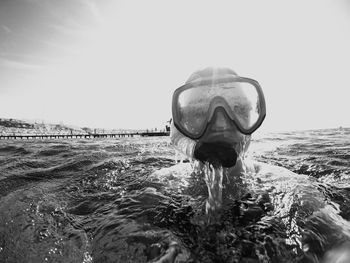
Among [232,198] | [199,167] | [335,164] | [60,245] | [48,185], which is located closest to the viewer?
[60,245]

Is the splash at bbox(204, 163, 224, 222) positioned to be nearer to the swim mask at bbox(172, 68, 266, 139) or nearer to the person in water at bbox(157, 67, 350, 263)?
the person in water at bbox(157, 67, 350, 263)

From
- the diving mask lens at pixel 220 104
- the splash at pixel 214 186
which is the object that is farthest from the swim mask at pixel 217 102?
the splash at pixel 214 186

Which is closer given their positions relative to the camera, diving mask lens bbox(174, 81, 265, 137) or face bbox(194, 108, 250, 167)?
face bbox(194, 108, 250, 167)

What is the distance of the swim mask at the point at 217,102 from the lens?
2062 millimetres

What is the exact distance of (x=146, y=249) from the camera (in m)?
1.32

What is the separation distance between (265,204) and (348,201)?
1145 mm

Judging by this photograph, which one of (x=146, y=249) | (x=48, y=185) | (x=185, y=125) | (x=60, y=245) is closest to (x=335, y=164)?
(x=185, y=125)

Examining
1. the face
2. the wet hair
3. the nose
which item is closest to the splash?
the face

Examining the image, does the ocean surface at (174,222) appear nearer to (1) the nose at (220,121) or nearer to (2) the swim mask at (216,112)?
(2) the swim mask at (216,112)

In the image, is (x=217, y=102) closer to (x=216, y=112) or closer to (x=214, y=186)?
(x=216, y=112)

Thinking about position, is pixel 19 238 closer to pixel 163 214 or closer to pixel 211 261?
pixel 163 214

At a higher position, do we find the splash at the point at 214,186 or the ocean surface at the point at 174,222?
the splash at the point at 214,186

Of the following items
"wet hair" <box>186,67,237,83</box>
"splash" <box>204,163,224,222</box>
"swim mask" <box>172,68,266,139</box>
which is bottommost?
"splash" <box>204,163,224,222</box>

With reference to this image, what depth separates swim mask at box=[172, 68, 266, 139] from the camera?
2062 millimetres
